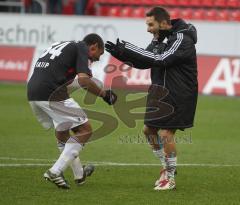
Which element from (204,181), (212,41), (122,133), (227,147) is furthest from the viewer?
(212,41)

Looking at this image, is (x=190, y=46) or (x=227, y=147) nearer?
(x=190, y=46)

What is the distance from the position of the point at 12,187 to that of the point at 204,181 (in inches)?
100

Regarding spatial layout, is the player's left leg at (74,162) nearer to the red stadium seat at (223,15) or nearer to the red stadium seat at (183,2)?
the red stadium seat at (223,15)

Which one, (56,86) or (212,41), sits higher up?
(56,86)

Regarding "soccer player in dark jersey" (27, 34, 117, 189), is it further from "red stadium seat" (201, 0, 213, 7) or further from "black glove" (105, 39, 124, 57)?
"red stadium seat" (201, 0, 213, 7)

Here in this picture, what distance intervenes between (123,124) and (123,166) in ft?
18.8

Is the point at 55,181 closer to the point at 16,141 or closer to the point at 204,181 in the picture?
the point at 204,181

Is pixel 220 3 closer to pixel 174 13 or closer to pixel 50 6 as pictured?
pixel 174 13

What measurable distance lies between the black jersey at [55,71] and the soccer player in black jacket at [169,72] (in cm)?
50

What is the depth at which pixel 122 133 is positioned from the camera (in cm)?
1612

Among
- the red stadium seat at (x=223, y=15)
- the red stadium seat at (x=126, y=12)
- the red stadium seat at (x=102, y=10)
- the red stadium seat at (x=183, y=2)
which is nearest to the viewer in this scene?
the red stadium seat at (x=223, y=15)

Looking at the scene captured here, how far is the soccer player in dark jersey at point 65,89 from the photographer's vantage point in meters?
9.69

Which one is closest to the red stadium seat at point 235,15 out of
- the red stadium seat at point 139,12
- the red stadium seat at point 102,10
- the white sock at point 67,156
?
the red stadium seat at point 139,12

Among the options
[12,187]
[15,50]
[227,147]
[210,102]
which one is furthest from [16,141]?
[15,50]
